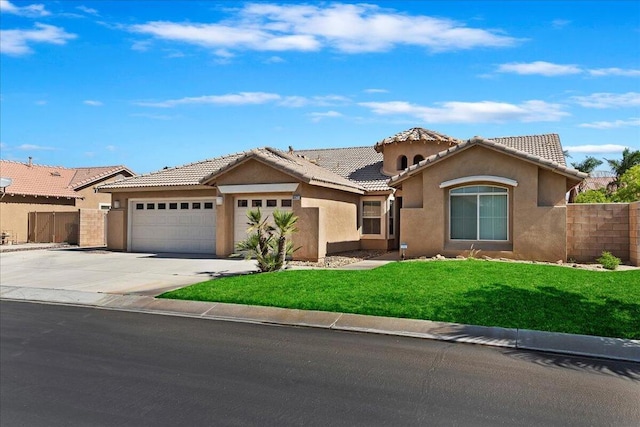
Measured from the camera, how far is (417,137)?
2612 centimetres

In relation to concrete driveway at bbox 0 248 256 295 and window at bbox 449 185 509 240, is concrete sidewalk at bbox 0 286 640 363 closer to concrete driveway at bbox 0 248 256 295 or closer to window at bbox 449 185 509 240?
concrete driveway at bbox 0 248 256 295

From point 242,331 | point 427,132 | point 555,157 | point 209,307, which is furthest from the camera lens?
point 427,132

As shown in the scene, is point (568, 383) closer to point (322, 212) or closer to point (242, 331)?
point (242, 331)

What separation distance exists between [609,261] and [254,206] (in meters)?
12.4

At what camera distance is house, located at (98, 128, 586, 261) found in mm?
17766

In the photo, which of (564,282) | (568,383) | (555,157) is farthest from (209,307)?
(555,157)

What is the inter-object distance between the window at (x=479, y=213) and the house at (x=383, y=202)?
35 millimetres

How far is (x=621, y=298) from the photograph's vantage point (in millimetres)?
10508

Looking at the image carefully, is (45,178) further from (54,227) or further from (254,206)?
(254,206)

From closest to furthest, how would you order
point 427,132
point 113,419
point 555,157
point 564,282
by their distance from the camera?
point 113,419, point 564,282, point 555,157, point 427,132

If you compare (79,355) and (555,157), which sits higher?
(555,157)

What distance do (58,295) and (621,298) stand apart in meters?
12.6

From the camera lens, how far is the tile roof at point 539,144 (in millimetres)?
23614

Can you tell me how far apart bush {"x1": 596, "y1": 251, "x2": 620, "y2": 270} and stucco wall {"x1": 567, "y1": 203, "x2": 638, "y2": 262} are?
1.03 m
